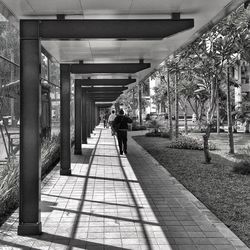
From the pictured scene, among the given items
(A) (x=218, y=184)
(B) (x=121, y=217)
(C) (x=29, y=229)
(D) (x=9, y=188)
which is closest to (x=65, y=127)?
(D) (x=9, y=188)

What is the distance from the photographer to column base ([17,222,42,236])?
16.5 ft

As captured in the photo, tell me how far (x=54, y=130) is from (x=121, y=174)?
21.8 ft

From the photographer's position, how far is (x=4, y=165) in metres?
7.48

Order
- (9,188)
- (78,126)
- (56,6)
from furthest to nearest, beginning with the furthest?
(78,126) → (9,188) → (56,6)

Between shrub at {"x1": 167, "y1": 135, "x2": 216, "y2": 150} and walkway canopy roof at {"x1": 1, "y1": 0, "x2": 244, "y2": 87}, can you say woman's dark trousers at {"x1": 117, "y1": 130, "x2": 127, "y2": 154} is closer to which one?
shrub at {"x1": 167, "y1": 135, "x2": 216, "y2": 150}

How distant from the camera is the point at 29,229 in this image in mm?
5051

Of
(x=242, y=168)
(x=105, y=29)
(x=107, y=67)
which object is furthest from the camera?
(x=107, y=67)

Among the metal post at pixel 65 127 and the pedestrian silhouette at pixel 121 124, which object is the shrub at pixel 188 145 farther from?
the metal post at pixel 65 127

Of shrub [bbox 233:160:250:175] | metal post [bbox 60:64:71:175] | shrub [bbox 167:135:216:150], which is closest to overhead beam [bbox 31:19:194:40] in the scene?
metal post [bbox 60:64:71:175]

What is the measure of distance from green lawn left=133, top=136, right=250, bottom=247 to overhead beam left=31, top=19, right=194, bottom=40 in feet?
9.98

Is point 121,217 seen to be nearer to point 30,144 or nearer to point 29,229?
point 29,229

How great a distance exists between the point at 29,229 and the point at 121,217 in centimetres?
152

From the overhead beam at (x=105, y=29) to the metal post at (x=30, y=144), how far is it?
0.21 m

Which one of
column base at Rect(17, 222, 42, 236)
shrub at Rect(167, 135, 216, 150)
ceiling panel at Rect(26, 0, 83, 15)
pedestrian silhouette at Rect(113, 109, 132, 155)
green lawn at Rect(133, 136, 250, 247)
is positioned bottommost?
green lawn at Rect(133, 136, 250, 247)
